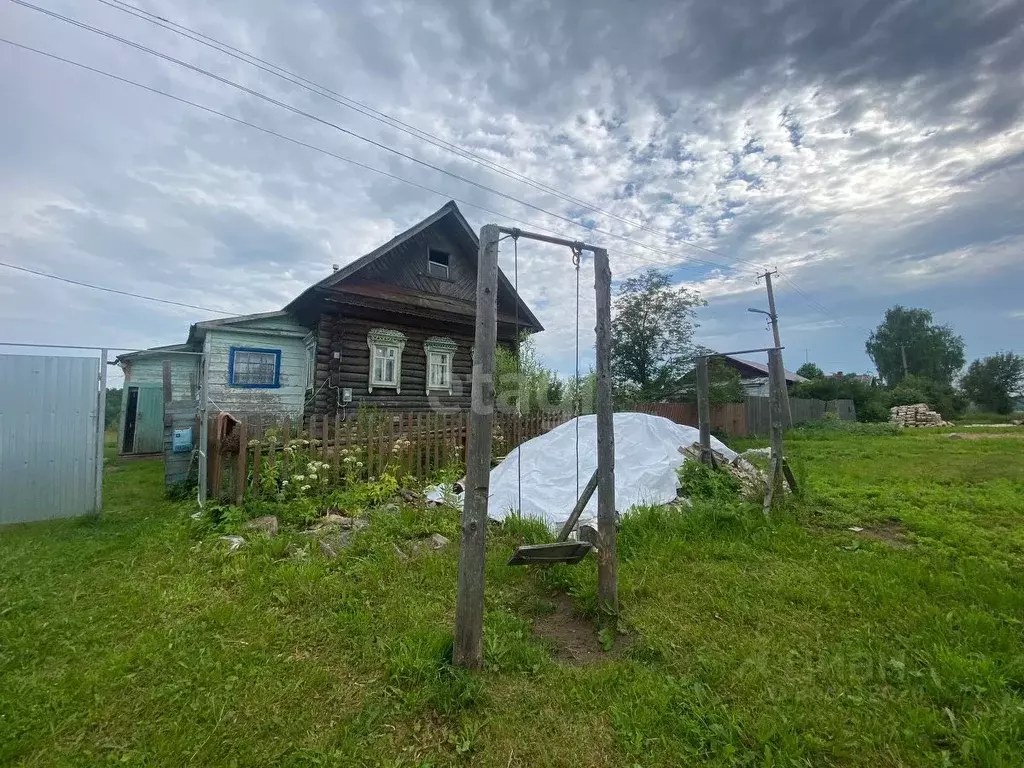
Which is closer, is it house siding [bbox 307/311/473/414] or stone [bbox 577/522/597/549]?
stone [bbox 577/522/597/549]

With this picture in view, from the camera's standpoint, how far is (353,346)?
36.3ft

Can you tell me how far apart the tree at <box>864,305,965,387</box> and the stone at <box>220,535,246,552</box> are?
194 ft

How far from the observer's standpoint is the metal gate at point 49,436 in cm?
508

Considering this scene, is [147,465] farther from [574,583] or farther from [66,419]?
[574,583]

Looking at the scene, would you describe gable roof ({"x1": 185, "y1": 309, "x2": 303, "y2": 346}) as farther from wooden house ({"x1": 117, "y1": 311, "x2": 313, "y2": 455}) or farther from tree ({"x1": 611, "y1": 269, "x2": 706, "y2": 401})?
tree ({"x1": 611, "y1": 269, "x2": 706, "y2": 401})

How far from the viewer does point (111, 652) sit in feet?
8.89

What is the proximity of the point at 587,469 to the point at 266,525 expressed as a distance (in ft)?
14.0

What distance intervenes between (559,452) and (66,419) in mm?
6527

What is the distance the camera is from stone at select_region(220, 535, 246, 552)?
14.4ft

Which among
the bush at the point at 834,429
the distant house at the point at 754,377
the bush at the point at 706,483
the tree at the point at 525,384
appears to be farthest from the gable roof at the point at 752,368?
the bush at the point at 706,483

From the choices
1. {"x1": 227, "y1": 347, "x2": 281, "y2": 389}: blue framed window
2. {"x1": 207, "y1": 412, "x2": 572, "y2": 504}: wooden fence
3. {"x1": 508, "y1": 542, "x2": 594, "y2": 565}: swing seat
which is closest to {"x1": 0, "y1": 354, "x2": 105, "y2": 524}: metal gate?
{"x1": 207, "y1": 412, "x2": 572, "y2": 504}: wooden fence

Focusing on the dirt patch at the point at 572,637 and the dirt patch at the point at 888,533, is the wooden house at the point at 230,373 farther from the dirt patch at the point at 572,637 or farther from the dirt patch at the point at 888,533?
the dirt patch at the point at 888,533

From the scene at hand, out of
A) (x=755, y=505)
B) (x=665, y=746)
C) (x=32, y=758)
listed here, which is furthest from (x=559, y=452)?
(x=32, y=758)

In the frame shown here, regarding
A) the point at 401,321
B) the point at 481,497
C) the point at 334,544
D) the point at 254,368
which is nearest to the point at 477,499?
the point at 481,497
